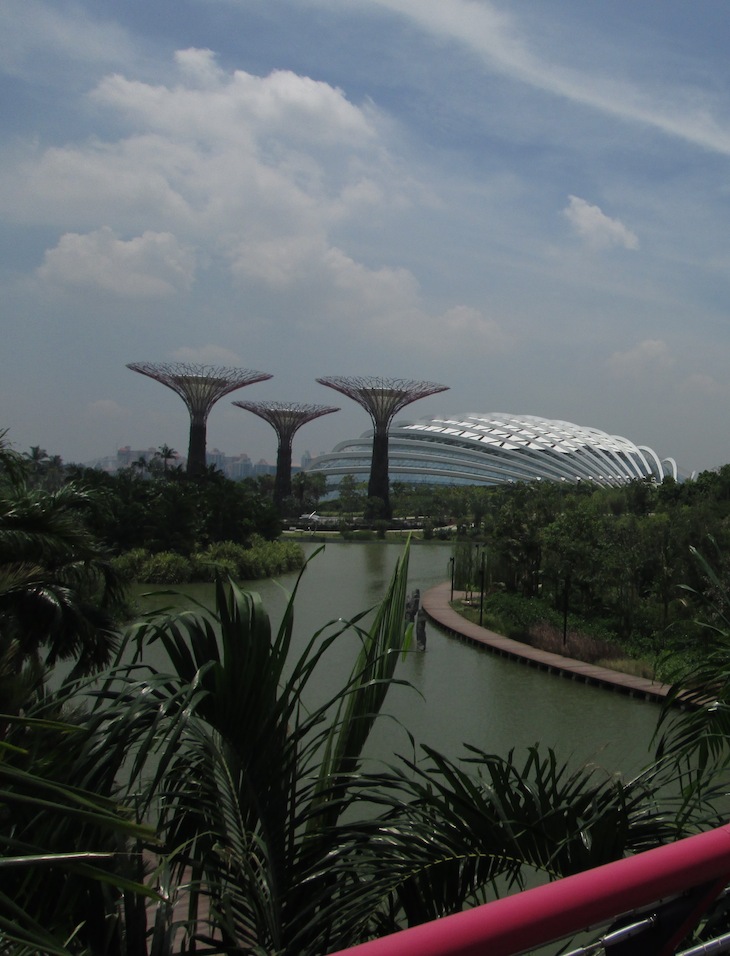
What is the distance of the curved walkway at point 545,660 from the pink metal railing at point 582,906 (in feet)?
36.1

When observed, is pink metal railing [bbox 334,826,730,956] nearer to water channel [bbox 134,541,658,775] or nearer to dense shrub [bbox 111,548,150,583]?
water channel [bbox 134,541,658,775]

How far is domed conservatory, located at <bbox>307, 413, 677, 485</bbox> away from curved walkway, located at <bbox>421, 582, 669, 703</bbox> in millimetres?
55494

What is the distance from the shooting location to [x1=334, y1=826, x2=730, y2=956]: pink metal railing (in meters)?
1.17

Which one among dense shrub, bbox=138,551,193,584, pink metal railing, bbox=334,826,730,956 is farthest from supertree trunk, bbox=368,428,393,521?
pink metal railing, bbox=334,826,730,956

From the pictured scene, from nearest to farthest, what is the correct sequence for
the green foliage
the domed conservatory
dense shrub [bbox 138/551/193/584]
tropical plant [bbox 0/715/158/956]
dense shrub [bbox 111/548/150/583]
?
tropical plant [bbox 0/715/158/956] < the green foliage < dense shrub [bbox 111/548/150/583] < dense shrub [bbox 138/551/193/584] < the domed conservatory

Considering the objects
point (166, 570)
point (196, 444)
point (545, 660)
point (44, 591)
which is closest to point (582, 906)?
point (44, 591)

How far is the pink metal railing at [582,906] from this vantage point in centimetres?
117

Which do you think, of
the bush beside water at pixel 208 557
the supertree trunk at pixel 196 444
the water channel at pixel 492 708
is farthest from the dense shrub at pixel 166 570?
the supertree trunk at pixel 196 444

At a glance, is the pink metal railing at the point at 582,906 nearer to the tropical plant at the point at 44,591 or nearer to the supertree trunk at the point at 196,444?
the tropical plant at the point at 44,591

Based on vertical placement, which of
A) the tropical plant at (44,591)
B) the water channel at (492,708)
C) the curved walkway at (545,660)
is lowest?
the water channel at (492,708)

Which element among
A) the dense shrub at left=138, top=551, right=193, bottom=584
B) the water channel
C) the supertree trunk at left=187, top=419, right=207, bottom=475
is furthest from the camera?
the supertree trunk at left=187, top=419, right=207, bottom=475

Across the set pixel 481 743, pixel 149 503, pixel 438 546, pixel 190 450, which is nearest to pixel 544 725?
pixel 481 743

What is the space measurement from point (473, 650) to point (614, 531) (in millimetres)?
6230

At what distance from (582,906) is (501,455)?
81370 mm
